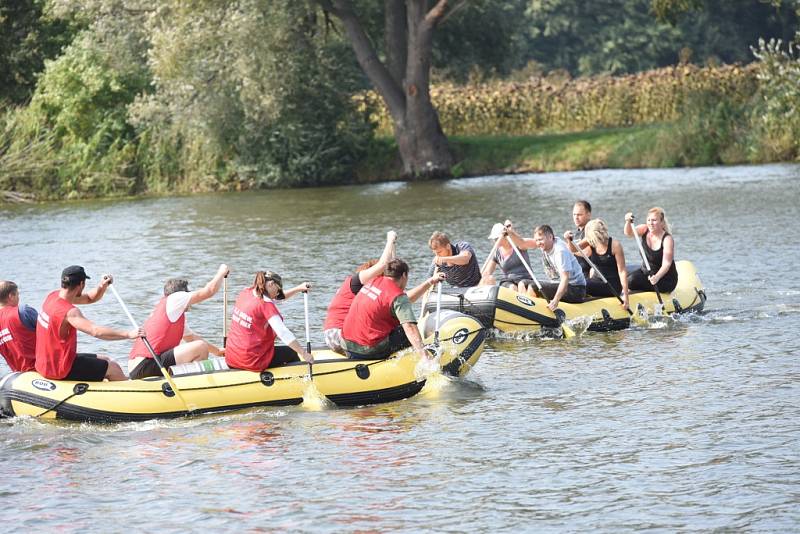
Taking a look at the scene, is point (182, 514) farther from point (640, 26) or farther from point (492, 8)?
point (640, 26)

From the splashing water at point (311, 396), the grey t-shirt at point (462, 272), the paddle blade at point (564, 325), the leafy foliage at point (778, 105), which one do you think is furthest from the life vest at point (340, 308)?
the leafy foliage at point (778, 105)

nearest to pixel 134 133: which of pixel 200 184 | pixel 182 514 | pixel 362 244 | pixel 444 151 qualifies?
pixel 200 184

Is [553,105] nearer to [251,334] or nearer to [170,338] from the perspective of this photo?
[170,338]

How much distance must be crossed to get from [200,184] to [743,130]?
15097mm

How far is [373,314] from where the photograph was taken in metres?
12.3

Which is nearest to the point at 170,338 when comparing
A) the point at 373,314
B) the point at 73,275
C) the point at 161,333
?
the point at 161,333

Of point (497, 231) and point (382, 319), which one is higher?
point (497, 231)

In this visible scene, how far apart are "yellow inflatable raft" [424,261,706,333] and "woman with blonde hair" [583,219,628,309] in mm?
236

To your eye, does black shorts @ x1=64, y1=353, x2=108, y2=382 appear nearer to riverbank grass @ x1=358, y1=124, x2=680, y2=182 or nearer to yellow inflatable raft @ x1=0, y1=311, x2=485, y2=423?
yellow inflatable raft @ x1=0, y1=311, x2=485, y2=423

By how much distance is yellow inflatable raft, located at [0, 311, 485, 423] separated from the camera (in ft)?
38.7

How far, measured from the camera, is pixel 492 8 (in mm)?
43312

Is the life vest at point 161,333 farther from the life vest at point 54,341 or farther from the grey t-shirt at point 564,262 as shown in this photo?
the grey t-shirt at point 564,262

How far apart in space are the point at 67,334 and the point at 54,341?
0.13 metres

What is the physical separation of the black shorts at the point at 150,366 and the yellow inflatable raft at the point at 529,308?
11.0 ft
